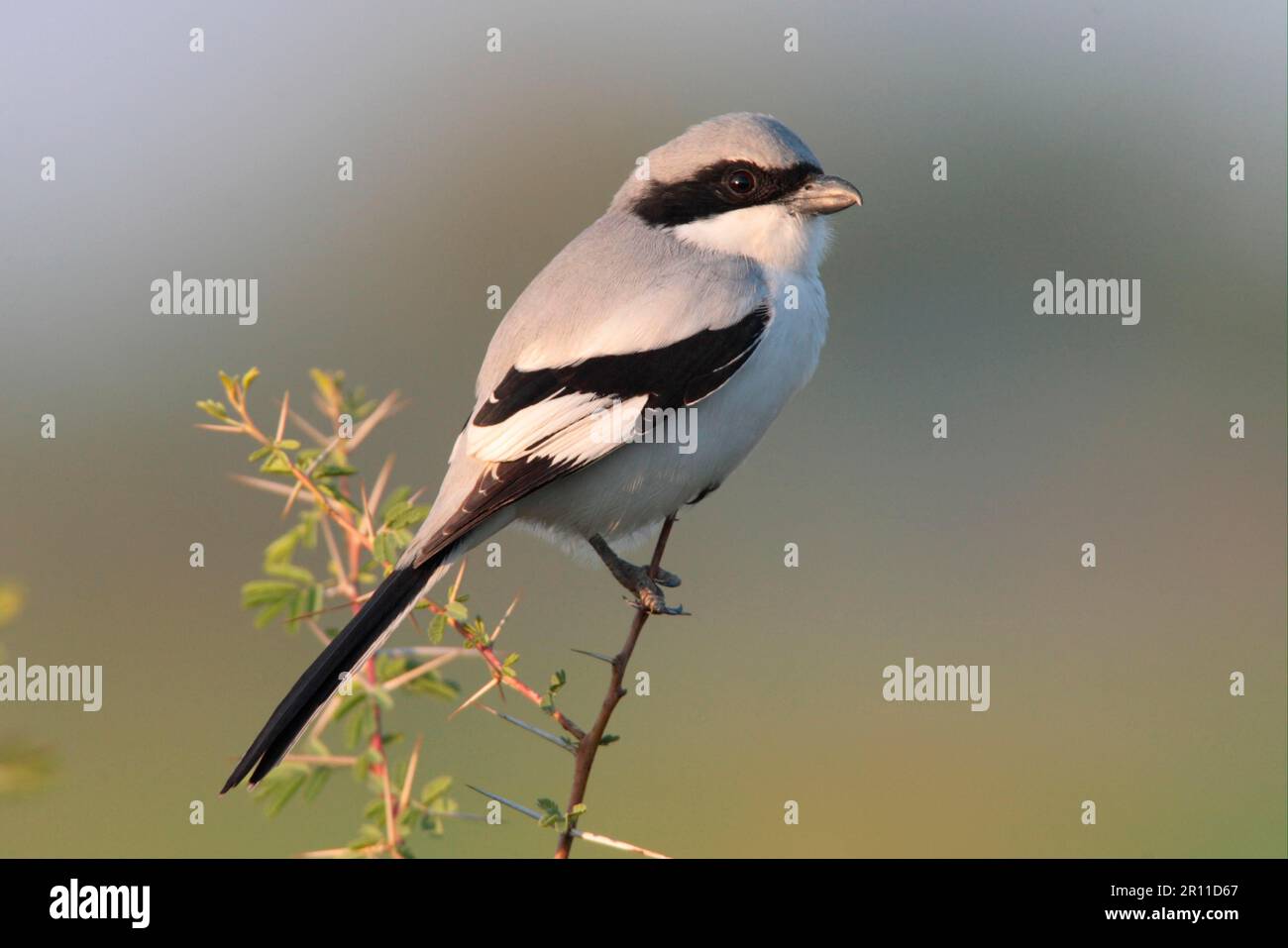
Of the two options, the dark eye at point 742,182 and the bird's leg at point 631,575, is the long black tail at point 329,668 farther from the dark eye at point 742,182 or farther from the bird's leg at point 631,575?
the dark eye at point 742,182

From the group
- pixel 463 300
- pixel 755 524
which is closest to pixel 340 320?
pixel 463 300

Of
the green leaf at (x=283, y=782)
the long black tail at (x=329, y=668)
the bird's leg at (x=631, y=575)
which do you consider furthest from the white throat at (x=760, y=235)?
the green leaf at (x=283, y=782)

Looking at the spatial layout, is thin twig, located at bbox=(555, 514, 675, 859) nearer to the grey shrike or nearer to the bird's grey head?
the grey shrike

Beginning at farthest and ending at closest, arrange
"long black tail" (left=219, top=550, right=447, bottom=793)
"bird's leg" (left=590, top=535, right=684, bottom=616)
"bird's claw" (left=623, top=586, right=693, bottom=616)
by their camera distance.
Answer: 1. "bird's leg" (left=590, top=535, right=684, bottom=616)
2. "bird's claw" (left=623, top=586, right=693, bottom=616)
3. "long black tail" (left=219, top=550, right=447, bottom=793)

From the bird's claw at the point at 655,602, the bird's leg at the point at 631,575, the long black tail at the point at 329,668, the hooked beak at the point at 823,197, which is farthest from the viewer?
the hooked beak at the point at 823,197

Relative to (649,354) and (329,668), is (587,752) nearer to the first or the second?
(329,668)

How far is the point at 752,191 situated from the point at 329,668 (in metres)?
1.59

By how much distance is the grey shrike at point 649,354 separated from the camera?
9.87 feet

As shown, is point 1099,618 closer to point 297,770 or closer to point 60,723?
point 60,723

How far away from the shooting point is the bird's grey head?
3355mm

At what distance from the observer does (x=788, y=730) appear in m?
7.02

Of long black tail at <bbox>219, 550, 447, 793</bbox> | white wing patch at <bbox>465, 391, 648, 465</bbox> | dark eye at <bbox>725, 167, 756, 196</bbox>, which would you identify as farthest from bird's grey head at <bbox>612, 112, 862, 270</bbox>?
long black tail at <bbox>219, 550, 447, 793</bbox>

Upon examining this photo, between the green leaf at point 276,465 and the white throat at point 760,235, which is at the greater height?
the white throat at point 760,235

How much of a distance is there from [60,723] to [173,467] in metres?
1.56
